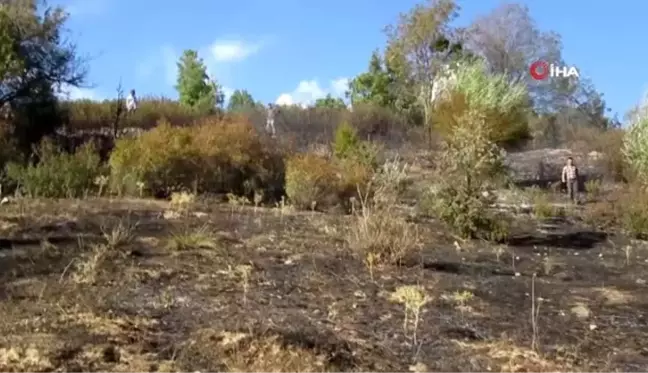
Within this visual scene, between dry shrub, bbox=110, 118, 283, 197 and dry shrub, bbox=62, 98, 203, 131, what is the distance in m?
7.04

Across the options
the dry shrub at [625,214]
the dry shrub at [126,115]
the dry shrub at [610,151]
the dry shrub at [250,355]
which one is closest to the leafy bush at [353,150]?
the dry shrub at [625,214]

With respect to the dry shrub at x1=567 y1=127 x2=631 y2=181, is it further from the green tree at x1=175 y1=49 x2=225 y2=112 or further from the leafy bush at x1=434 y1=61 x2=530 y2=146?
the green tree at x1=175 y1=49 x2=225 y2=112

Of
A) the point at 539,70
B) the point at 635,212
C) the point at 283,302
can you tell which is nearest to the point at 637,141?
the point at 635,212

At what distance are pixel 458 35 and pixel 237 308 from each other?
36.2 meters

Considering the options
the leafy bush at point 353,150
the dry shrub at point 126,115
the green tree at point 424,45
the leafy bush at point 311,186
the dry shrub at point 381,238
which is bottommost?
the dry shrub at point 381,238

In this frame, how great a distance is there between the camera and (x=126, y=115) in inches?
1209

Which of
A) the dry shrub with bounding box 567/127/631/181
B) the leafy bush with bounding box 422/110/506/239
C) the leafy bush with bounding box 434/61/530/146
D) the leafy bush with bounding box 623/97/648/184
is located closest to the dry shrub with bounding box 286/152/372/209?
the leafy bush with bounding box 422/110/506/239

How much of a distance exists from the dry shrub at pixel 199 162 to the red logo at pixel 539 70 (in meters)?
35.2

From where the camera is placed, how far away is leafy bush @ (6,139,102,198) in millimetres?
17109

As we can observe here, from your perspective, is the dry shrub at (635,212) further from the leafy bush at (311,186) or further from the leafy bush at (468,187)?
the leafy bush at (311,186)

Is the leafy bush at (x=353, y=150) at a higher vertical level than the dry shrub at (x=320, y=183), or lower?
higher

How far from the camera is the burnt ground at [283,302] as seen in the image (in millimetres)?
6641

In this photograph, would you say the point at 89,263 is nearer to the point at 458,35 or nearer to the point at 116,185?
the point at 116,185

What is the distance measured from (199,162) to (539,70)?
37.9 m
